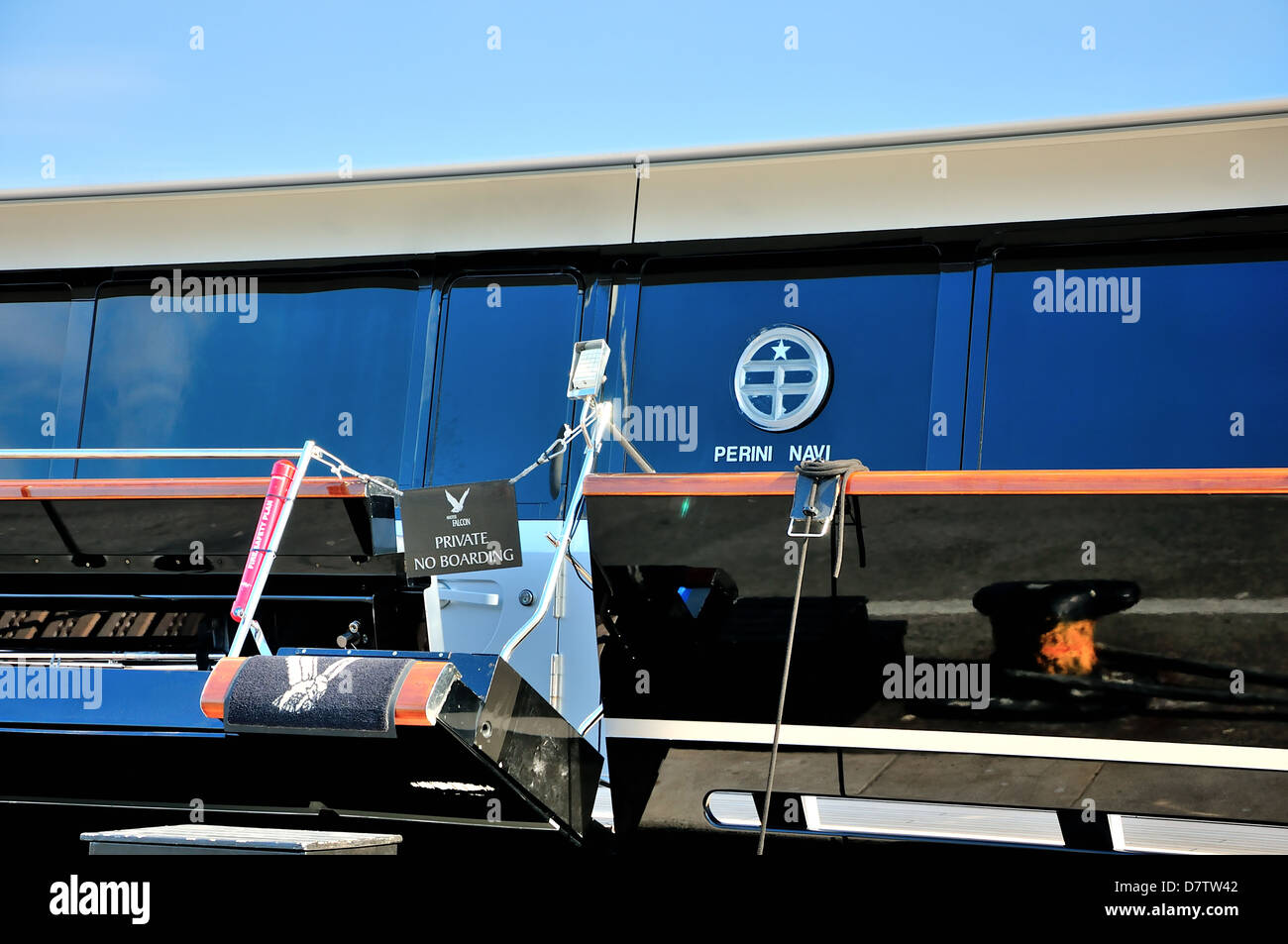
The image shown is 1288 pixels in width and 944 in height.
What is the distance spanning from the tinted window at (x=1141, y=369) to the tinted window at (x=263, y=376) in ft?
7.30

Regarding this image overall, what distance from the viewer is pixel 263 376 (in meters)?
4.72

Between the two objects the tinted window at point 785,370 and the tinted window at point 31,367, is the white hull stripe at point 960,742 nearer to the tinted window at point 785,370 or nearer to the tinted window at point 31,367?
the tinted window at point 785,370

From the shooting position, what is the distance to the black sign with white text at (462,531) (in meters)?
3.25

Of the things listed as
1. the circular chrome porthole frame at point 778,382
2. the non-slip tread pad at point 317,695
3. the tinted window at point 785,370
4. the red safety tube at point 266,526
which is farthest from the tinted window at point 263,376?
the non-slip tread pad at point 317,695

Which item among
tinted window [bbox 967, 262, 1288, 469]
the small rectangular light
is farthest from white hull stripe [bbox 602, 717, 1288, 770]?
tinted window [bbox 967, 262, 1288, 469]

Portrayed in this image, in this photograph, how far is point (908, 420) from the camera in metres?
4.05

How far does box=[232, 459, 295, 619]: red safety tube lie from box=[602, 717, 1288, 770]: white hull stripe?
1.05 m

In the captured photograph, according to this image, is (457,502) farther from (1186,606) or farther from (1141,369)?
(1141,369)

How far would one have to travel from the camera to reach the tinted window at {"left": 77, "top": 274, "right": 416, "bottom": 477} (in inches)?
182

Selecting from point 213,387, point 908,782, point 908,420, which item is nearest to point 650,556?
point 908,782

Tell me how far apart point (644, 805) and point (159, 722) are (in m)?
1.32

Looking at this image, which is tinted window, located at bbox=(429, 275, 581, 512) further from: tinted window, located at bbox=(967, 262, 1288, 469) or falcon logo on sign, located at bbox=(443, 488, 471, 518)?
tinted window, located at bbox=(967, 262, 1288, 469)

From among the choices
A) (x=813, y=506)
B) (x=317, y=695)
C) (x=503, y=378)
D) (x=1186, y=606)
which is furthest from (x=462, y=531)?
(x=1186, y=606)
